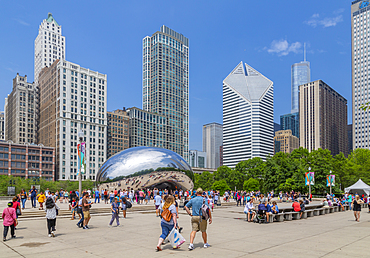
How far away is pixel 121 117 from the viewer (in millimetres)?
159750

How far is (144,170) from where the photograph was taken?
135ft

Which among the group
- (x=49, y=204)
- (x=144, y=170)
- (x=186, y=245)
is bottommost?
(x=186, y=245)

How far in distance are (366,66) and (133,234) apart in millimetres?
178076

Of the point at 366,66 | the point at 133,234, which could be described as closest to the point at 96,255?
the point at 133,234

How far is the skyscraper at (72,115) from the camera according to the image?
11988 cm

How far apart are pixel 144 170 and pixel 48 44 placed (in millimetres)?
149128

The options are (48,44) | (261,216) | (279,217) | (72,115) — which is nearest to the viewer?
(261,216)

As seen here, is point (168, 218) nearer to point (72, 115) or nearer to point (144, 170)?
point (144, 170)

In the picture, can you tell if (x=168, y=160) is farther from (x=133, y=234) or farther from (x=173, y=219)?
(x=173, y=219)

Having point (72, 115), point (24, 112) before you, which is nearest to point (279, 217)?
point (72, 115)

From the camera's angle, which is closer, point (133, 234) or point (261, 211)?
point (133, 234)

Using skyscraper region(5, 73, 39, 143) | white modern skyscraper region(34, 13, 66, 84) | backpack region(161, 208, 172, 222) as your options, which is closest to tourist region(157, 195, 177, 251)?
backpack region(161, 208, 172, 222)

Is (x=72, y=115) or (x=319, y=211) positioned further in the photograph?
(x=72, y=115)

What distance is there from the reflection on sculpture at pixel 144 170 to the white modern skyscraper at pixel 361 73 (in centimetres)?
14329
